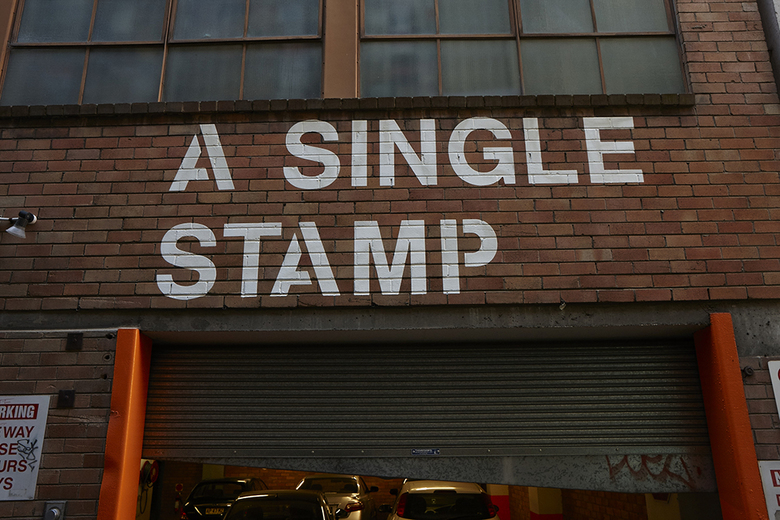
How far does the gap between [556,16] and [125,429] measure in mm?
5769

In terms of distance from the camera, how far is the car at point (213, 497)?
10.8 m

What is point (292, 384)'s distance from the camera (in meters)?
5.16

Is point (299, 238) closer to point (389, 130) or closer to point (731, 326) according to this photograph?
point (389, 130)

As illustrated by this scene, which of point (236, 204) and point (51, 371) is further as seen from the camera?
point (236, 204)

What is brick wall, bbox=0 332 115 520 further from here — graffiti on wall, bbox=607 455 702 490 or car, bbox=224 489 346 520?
graffiti on wall, bbox=607 455 702 490

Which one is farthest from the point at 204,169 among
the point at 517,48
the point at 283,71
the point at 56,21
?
the point at 517,48

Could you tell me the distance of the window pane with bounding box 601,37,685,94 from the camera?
5695 mm

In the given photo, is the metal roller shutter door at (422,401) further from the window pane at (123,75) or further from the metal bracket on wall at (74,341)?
the window pane at (123,75)

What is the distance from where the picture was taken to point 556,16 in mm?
5984

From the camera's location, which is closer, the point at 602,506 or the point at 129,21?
the point at 129,21

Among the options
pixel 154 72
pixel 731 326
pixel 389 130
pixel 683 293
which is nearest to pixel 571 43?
pixel 389 130

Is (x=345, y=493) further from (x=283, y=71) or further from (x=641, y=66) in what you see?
(x=641, y=66)

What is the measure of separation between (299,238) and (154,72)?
99.3 inches

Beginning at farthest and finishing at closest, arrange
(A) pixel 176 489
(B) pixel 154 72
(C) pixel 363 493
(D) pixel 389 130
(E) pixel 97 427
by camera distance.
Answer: (A) pixel 176 489 < (C) pixel 363 493 < (B) pixel 154 72 < (D) pixel 389 130 < (E) pixel 97 427
